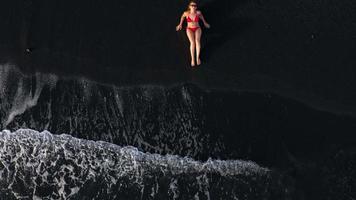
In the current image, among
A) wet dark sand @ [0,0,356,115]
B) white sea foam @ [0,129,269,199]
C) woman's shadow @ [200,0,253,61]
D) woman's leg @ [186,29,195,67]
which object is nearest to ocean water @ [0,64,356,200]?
white sea foam @ [0,129,269,199]

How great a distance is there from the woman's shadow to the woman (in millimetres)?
169

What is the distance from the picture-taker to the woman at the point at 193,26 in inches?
281

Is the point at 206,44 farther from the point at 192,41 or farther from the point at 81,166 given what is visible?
the point at 81,166

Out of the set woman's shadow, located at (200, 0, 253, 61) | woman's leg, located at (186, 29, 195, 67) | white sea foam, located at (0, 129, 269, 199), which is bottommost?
white sea foam, located at (0, 129, 269, 199)

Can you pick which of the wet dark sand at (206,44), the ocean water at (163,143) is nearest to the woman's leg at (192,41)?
the wet dark sand at (206,44)

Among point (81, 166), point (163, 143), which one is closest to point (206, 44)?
point (163, 143)

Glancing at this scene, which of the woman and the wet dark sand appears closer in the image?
the woman

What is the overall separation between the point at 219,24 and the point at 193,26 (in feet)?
1.74

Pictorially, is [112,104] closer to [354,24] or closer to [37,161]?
[37,161]

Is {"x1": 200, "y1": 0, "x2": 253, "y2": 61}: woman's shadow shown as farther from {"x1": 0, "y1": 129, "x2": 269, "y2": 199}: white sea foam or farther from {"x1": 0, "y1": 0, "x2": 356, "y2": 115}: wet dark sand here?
{"x1": 0, "y1": 129, "x2": 269, "y2": 199}: white sea foam

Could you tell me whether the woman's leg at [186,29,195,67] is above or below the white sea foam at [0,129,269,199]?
above

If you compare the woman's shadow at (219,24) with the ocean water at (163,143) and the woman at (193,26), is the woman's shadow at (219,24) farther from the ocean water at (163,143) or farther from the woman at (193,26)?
the ocean water at (163,143)

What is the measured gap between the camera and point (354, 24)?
23.9ft

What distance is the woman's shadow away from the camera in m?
7.41
